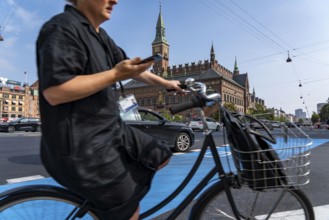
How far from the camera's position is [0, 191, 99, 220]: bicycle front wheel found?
1547 millimetres

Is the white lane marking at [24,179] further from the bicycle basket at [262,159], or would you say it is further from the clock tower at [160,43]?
the clock tower at [160,43]

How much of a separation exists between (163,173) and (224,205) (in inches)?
150

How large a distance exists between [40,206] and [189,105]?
1.01 m

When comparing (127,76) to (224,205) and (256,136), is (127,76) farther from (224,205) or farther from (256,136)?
(224,205)

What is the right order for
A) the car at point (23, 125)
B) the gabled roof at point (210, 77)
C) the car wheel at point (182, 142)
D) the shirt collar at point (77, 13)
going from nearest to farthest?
the shirt collar at point (77, 13)
the car wheel at point (182, 142)
the car at point (23, 125)
the gabled roof at point (210, 77)

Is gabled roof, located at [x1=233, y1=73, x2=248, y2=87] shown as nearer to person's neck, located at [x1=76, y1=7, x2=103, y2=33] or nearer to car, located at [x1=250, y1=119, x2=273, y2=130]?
car, located at [x1=250, y1=119, x2=273, y2=130]

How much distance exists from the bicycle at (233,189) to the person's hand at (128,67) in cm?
44

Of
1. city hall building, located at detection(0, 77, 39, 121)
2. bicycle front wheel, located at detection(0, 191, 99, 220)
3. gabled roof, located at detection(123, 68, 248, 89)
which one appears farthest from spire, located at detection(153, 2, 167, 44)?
bicycle front wheel, located at detection(0, 191, 99, 220)

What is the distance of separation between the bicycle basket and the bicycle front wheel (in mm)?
886

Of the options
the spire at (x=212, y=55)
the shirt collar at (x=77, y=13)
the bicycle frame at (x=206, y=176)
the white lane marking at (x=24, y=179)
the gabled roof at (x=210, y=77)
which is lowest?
the white lane marking at (x=24, y=179)

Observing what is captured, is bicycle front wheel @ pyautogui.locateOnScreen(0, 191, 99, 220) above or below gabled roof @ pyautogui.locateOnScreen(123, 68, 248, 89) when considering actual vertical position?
below

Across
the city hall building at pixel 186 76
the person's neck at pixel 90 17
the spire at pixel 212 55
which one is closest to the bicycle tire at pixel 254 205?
the person's neck at pixel 90 17

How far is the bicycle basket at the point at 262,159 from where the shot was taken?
1.68 m

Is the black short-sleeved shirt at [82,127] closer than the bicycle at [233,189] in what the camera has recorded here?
Yes
